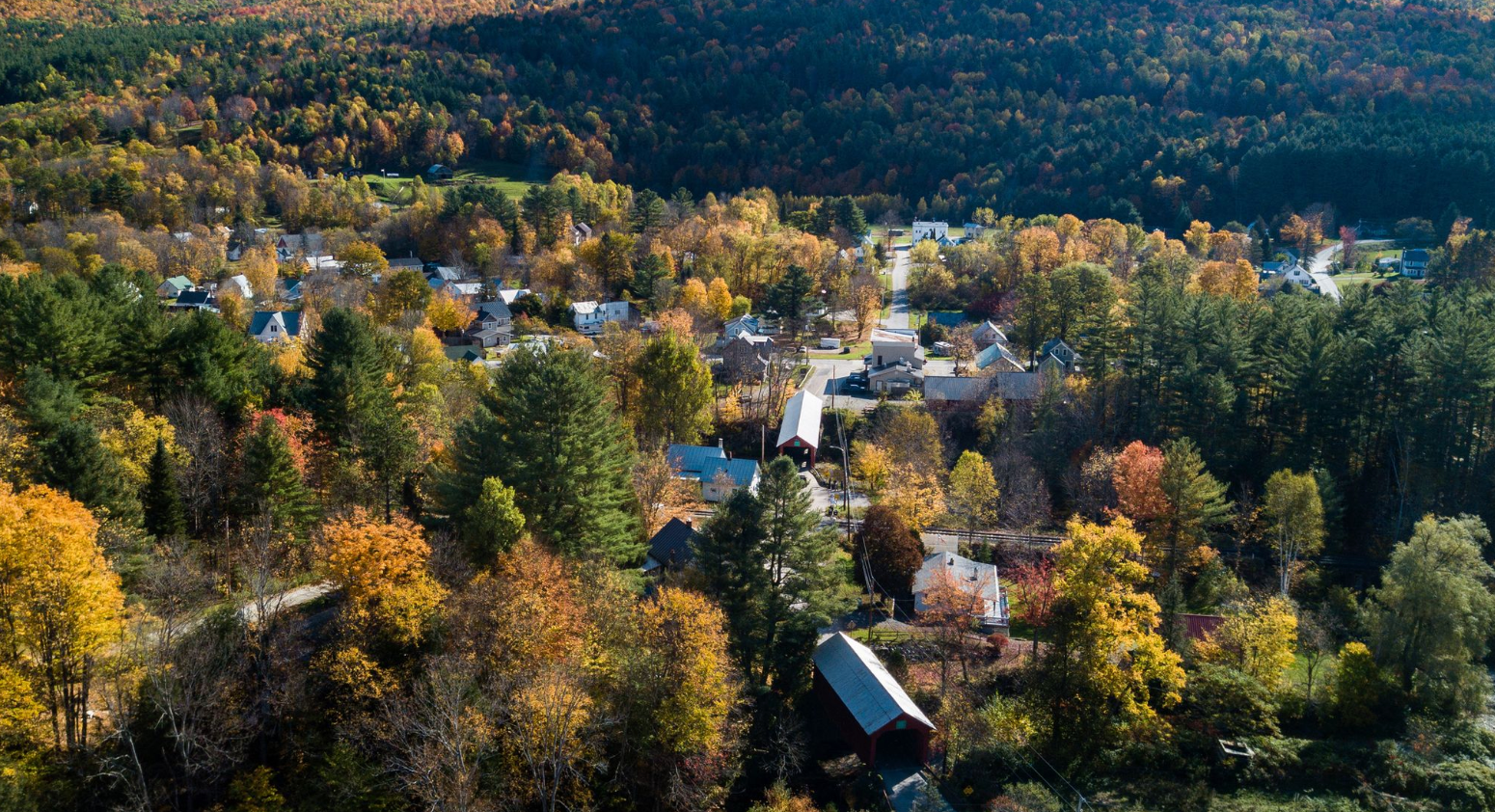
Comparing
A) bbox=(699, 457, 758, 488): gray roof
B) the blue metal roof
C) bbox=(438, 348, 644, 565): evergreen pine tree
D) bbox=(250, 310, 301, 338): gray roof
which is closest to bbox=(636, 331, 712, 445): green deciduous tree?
the blue metal roof

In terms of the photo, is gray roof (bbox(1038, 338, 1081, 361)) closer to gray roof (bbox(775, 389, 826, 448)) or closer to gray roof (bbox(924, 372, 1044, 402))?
gray roof (bbox(924, 372, 1044, 402))

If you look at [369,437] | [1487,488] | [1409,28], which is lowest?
[1487,488]

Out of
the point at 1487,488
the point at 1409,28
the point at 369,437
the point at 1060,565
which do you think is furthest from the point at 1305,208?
the point at 369,437

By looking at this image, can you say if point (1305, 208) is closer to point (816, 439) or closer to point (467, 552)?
point (816, 439)

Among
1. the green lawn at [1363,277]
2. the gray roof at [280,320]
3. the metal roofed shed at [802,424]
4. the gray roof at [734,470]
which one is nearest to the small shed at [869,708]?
the gray roof at [734,470]

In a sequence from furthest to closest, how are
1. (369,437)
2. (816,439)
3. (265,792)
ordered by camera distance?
(816,439)
(369,437)
(265,792)

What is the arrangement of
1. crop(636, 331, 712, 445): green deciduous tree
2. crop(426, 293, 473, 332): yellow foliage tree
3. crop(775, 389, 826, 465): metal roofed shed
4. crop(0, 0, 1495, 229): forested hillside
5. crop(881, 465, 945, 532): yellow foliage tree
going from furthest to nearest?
crop(0, 0, 1495, 229): forested hillside
crop(426, 293, 473, 332): yellow foliage tree
crop(775, 389, 826, 465): metal roofed shed
crop(636, 331, 712, 445): green deciduous tree
crop(881, 465, 945, 532): yellow foliage tree
